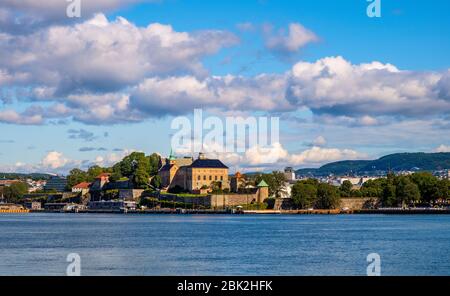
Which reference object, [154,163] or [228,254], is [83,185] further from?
[228,254]

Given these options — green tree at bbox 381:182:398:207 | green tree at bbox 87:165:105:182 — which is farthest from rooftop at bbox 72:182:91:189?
green tree at bbox 381:182:398:207

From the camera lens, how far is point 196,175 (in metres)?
117

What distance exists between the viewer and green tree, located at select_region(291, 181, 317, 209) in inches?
4289

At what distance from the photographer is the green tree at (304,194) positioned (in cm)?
10894

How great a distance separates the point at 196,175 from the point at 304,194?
17.1 metres

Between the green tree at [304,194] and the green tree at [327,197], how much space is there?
1.24 metres

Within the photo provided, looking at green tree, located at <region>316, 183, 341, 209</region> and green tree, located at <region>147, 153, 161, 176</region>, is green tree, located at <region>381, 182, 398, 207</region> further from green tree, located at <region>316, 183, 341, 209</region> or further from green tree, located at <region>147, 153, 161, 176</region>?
green tree, located at <region>147, 153, 161, 176</region>

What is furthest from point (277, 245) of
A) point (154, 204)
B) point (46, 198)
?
point (46, 198)

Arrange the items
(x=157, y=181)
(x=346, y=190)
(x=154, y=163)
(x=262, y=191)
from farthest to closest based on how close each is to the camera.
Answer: (x=154, y=163), (x=157, y=181), (x=346, y=190), (x=262, y=191)

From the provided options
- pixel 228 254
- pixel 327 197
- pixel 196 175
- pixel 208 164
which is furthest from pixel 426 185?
pixel 228 254

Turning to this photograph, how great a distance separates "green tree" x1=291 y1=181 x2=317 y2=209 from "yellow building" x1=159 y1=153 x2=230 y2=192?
12.4 m
